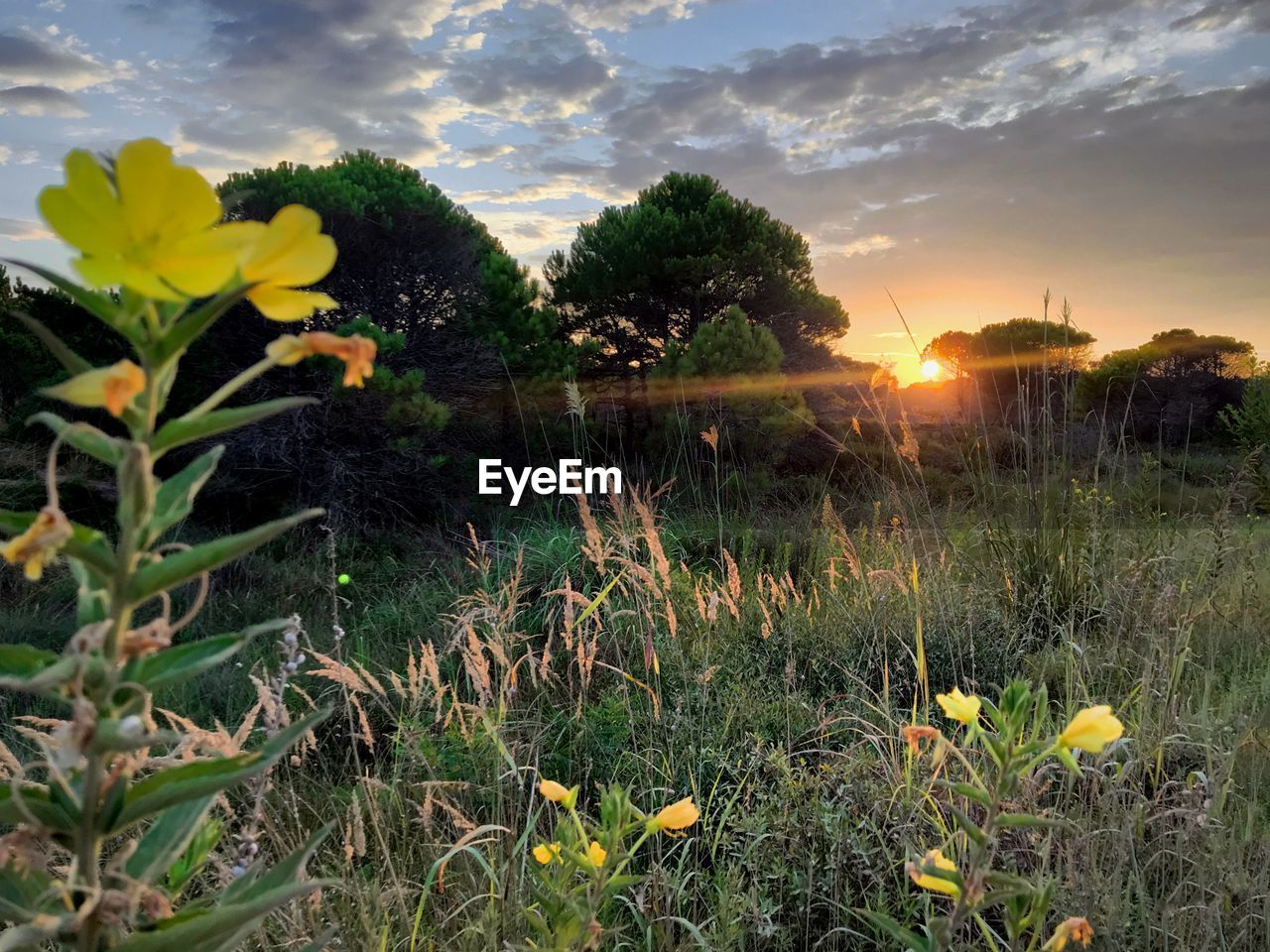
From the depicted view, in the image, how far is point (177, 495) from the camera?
510mm

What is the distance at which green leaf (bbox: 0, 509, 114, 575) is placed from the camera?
479 mm

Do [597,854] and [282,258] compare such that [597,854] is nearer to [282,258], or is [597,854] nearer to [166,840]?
[166,840]

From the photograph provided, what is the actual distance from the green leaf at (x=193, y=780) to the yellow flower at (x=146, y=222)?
26cm

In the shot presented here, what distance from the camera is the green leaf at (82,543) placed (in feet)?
1.57

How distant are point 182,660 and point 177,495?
103 mm

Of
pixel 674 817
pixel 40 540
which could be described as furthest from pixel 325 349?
pixel 674 817

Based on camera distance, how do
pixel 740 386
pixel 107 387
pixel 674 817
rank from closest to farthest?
pixel 107 387 < pixel 674 817 < pixel 740 386

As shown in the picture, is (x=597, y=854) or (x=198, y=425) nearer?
(x=198, y=425)

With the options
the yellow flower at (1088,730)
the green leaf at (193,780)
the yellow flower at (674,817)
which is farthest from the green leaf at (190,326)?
the yellow flower at (1088,730)

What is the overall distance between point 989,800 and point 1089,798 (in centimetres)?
160

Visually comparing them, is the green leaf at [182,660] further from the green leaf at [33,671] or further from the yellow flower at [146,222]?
the yellow flower at [146,222]

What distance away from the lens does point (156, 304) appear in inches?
19.8

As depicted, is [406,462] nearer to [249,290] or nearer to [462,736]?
[462,736]

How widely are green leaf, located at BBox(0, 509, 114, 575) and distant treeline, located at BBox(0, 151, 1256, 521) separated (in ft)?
14.0
